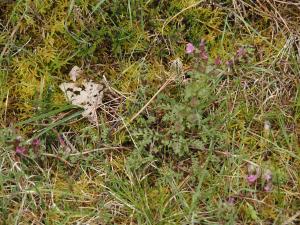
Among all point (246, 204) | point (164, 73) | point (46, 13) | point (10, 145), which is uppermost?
point (46, 13)

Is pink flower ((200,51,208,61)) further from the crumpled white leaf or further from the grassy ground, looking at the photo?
the crumpled white leaf

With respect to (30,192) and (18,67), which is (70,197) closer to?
(30,192)

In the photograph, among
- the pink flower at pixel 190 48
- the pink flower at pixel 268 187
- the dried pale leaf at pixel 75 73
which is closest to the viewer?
the pink flower at pixel 268 187

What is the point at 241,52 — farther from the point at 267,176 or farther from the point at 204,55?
the point at 267,176

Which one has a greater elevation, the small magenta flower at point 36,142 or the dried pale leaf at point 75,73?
the dried pale leaf at point 75,73

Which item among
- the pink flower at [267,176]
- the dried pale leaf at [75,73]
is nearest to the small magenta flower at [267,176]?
the pink flower at [267,176]

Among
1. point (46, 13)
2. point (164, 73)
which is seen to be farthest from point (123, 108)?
point (46, 13)

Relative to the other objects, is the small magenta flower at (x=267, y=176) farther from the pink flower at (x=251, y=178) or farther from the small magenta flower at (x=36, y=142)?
the small magenta flower at (x=36, y=142)

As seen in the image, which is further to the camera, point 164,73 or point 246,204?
point 164,73
